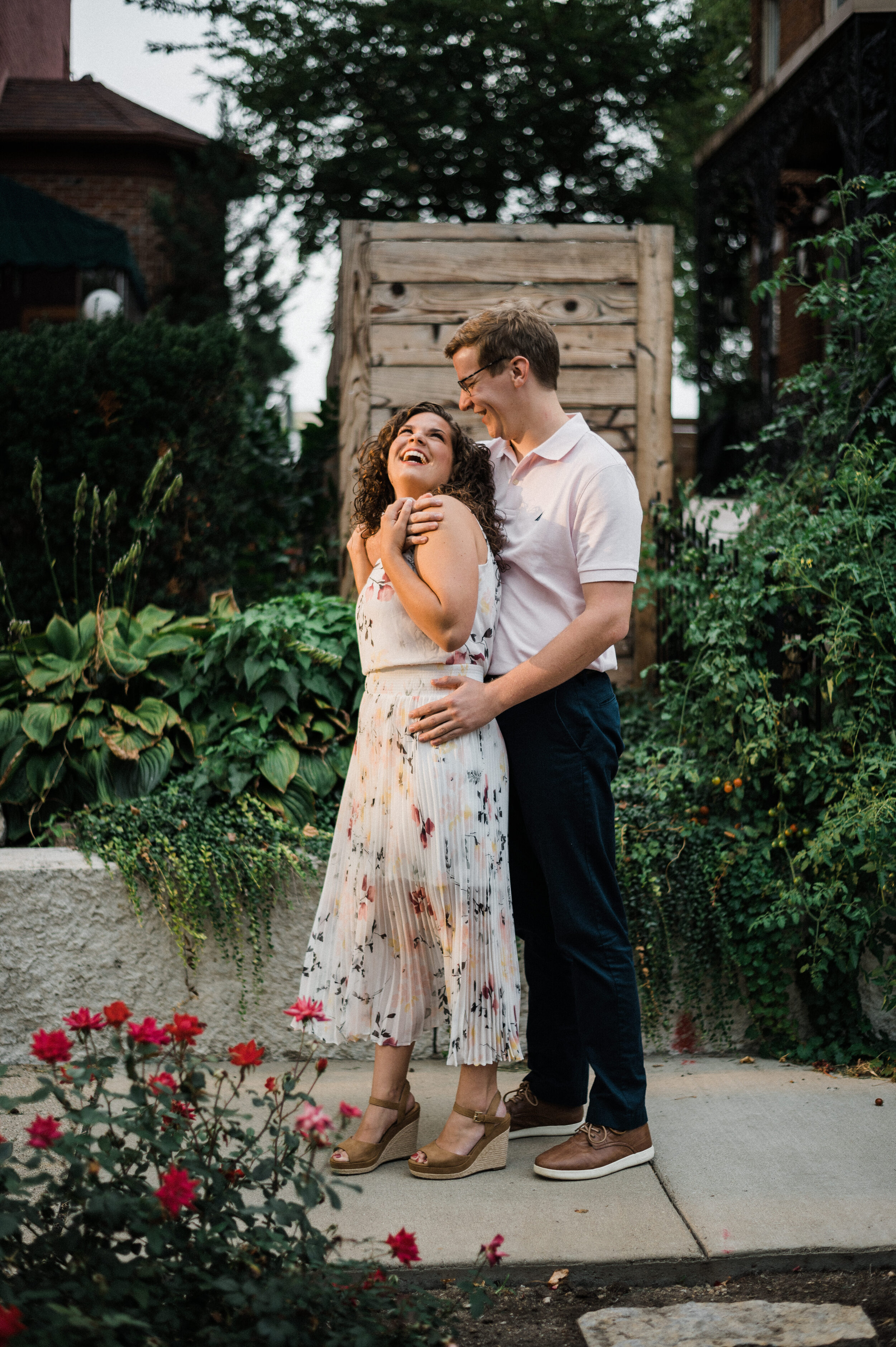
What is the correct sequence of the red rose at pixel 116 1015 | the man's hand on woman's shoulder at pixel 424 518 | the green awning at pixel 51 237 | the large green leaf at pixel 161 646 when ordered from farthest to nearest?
the green awning at pixel 51 237, the large green leaf at pixel 161 646, the man's hand on woman's shoulder at pixel 424 518, the red rose at pixel 116 1015

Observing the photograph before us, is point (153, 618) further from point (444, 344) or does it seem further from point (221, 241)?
point (221, 241)

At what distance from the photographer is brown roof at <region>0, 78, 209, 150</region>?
601 inches

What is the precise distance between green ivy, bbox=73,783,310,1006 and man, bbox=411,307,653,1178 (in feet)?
3.59

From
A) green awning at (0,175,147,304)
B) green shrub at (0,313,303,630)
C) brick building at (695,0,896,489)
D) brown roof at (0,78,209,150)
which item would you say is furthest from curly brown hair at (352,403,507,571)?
brown roof at (0,78,209,150)

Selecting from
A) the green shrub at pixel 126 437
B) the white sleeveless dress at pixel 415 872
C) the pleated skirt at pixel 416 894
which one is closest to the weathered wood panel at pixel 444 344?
the green shrub at pixel 126 437

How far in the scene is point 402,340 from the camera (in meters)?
5.19

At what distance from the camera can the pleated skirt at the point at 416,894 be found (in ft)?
8.43

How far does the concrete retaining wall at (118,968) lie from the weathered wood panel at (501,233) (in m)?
3.15

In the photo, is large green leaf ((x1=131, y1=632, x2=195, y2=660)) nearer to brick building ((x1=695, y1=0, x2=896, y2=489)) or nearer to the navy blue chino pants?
the navy blue chino pants

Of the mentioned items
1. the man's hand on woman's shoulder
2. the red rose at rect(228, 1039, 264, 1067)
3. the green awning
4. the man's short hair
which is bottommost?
the red rose at rect(228, 1039, 264, 1067)

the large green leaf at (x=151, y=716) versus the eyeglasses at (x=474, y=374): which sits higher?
the eyeglasses at (x=474, y=374)

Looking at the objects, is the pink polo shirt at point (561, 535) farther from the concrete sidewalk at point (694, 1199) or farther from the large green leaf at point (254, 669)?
the large green leaf at point (254, 669)

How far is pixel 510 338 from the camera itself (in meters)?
2.69

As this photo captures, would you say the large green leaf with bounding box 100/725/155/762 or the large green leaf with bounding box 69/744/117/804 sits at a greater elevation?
the large green leaf with bounding box 100/725/155/762
